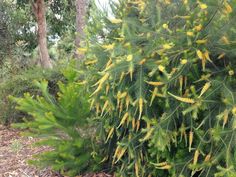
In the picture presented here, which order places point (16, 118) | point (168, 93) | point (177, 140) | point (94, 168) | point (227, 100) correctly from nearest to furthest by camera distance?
point (227, 100) → point (168, 93) → point (177, 140) → point (94, 168) → point (16, 118)

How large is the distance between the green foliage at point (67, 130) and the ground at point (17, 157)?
9.3 inches

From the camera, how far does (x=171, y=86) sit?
3795mm

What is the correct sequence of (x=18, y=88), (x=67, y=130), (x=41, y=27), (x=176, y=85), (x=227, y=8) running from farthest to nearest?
(x=41, y=27)
(x=18, y=88)
(x=67, y=130)
(x=176, y=85)
(x=227, y=8)

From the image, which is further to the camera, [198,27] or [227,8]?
[198,27]

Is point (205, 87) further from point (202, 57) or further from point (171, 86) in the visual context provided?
point (171, 86)

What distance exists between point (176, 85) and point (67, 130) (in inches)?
63.9

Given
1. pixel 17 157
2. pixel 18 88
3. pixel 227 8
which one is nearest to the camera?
pixel 227 8

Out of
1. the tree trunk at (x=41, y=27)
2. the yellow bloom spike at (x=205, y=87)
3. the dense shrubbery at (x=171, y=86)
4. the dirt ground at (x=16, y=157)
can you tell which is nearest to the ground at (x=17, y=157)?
the dirt ground at (x=16, y=157)

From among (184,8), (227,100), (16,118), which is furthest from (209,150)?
(16,118)

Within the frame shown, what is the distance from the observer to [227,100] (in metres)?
3.38

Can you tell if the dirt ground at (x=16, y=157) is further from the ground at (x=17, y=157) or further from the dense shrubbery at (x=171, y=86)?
the dense shrubbery at (x=171, y=86)

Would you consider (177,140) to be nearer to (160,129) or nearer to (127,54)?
(160,129)

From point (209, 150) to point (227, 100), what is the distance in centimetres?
58

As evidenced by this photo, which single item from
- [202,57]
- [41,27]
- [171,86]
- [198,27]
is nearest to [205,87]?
[202,57]
